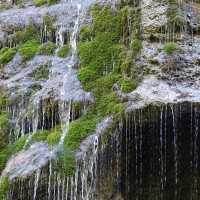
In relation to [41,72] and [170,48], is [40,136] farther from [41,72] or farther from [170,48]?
[170,48]

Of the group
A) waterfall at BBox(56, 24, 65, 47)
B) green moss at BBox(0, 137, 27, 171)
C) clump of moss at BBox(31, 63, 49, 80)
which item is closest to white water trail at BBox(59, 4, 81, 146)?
waterfall at BBox(56, 24, 65, 47)

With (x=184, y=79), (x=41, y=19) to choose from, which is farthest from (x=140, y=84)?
(x=41, y=19)

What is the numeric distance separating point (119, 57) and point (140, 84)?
106cm

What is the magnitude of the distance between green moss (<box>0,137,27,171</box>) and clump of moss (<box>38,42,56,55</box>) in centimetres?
234

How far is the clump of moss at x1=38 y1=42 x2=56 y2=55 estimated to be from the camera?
42.5ft

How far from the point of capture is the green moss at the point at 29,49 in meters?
13.1

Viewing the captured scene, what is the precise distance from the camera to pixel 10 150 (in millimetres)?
11461

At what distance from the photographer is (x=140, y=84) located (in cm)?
1098

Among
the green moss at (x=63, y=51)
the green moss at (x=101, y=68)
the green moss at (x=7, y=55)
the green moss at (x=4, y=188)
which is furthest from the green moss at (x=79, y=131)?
the green moss at (x=7, y=55)

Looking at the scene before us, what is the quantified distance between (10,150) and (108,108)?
218 centimetres

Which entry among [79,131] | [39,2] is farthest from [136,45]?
[39,2]

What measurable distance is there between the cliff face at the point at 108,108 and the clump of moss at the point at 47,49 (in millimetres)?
22

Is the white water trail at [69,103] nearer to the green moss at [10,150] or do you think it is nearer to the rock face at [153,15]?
the green moss at [10,150]

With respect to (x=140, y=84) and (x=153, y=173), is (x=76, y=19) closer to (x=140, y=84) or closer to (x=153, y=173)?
(x=140, y=84)
